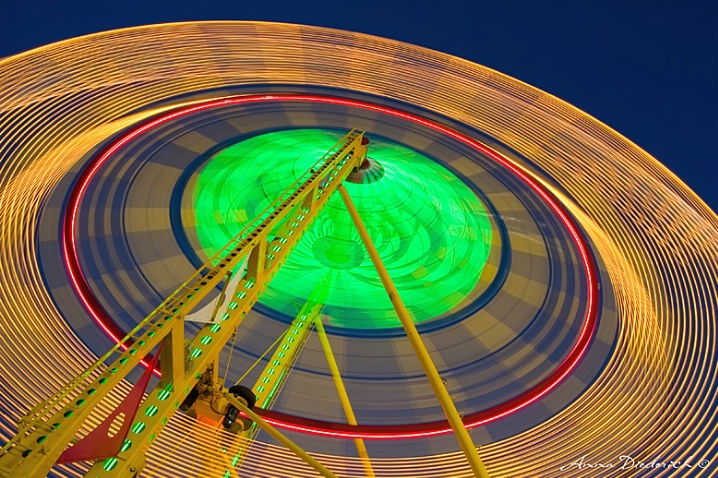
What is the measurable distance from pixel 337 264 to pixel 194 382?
6.18 meters

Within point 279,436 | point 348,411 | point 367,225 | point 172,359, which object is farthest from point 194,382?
point 367,225

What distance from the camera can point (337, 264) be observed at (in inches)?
420

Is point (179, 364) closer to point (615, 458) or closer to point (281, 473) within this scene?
point (281, 473)

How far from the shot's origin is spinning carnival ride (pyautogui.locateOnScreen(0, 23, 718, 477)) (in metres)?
5.66

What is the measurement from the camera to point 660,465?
5.36 m

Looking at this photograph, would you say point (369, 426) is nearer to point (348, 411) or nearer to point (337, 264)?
point (348, 411)

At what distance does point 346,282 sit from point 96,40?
6.04m

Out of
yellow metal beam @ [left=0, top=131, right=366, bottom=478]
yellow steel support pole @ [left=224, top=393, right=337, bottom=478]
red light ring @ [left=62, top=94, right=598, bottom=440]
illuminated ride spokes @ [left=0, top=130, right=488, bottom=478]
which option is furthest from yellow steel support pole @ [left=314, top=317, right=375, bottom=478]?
yellow metal beam @ [left=0, top=131, right=366, bottom=478]

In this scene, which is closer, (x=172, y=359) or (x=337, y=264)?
(x=172, y=359)

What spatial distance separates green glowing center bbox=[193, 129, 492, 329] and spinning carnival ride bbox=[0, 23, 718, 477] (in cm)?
4

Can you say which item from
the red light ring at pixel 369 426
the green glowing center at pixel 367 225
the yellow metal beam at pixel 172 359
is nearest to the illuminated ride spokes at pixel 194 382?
the yellow metal beam at pixel 172 359

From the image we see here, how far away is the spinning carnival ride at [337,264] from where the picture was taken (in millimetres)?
5664

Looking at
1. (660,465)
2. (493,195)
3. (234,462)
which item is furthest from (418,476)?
(493,195)

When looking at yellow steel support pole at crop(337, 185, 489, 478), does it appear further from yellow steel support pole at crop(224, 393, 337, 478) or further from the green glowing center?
the green glowing center
